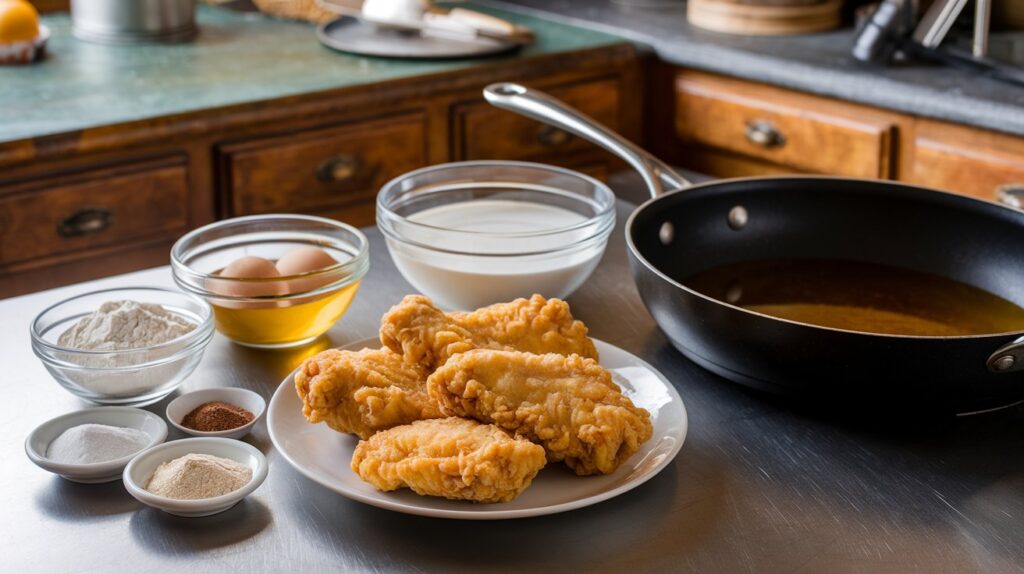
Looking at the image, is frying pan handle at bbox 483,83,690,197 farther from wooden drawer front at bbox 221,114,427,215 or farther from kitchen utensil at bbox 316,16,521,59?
kitchen utensil at bbox 316,16,521,59

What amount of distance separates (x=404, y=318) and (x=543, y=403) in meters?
0.15

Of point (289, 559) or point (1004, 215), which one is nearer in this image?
point (289, 559)

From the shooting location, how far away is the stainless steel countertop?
84 cm

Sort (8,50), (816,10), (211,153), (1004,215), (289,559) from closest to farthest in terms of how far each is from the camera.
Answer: (289,559) < (1004,215) < (211,153) < (8,50) < (816,10)

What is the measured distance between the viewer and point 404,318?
38.5 inches

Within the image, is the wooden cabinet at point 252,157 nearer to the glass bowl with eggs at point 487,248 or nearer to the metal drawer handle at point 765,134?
the metal drawer handle at point 765,134

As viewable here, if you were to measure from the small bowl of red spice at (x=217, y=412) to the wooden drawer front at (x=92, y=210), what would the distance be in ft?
3.56

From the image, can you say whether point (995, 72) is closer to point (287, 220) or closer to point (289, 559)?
point (287, 220)

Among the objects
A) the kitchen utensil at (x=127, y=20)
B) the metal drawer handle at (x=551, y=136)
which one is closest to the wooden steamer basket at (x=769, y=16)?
the metal drawer handle at (x=551, y=136)

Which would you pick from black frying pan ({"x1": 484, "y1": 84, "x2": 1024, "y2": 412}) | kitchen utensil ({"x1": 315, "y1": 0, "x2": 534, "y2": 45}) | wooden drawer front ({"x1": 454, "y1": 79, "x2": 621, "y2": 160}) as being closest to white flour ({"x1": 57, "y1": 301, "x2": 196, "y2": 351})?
black frying pan ({"x1": 484, "y1": 84, "x2": 1024, "y2": 412})

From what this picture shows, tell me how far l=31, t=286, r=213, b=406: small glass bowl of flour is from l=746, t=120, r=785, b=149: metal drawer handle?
165cm

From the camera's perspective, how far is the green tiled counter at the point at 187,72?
81.6 inches

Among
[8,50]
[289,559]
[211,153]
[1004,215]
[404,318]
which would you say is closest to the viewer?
[289,559]

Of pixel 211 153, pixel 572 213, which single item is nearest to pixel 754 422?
pixel 572 213
